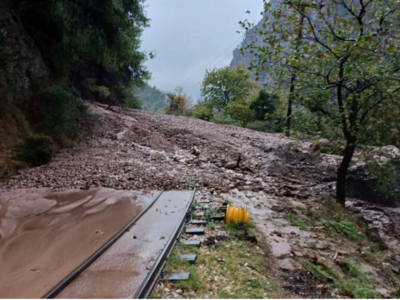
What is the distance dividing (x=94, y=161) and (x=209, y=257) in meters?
5.57

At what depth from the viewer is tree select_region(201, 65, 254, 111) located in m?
31.5

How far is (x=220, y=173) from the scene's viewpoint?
7980 millimetres

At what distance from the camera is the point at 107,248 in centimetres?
361

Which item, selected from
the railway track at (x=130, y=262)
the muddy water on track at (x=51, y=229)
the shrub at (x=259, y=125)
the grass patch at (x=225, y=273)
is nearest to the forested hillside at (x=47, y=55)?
the muddy water on track at (x=51, y=229)

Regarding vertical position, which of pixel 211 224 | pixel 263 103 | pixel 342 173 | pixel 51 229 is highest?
pixel 263 103

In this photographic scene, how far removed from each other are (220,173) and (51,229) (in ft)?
14.9

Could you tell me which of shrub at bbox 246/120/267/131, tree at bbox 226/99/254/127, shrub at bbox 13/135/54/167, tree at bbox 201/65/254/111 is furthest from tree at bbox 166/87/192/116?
shrub at bbox 13/135/54/167

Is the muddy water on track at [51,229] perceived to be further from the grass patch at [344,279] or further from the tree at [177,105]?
the tree at [177,105]

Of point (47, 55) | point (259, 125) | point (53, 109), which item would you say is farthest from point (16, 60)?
point (259, 125)

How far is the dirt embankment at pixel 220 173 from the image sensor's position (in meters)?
5.66

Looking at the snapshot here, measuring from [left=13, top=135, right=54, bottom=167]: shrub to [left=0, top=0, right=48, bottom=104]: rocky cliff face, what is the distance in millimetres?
1397

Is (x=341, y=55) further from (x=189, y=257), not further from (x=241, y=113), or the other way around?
(x=241, y=113)

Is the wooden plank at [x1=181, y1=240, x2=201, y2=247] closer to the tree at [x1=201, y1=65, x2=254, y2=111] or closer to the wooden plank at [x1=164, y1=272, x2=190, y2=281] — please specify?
the wooden plank at [x1=164, y1=272, x2=190, y2=281]

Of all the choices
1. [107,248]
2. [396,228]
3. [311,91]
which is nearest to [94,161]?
[107,248]
